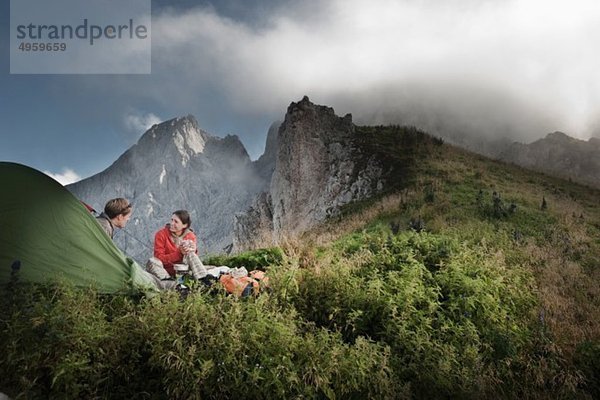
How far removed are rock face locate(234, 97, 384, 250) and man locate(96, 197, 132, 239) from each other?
2054 centimetres

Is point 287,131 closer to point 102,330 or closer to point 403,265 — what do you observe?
point 403,265

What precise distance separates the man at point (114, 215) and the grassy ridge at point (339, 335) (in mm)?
2207

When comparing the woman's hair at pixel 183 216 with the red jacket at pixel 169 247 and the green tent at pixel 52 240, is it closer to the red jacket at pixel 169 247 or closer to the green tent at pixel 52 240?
the red jacket at pixel 169 247

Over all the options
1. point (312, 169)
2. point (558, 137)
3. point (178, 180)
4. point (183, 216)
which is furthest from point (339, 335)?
point (558, 137)

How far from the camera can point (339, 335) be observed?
5305mm

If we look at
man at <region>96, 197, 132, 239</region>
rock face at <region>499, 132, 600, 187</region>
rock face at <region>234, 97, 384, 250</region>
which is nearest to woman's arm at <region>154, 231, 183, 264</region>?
man at <region>96, 197, 132, 239</region>

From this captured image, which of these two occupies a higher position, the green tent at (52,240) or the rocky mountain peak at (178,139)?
the rocky mountain peak at (178,139)

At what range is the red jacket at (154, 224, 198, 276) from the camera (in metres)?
8.77

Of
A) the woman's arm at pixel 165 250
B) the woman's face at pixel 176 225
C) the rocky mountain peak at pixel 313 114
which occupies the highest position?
the rocky mountain peak at pixel 313 114

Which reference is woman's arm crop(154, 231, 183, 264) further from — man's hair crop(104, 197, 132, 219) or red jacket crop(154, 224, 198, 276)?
man's hair crop(104, 197, 132, 219)

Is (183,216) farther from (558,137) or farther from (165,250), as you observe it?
(558,137)

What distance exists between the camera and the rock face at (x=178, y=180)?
353ft

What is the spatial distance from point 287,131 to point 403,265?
31350 millimetres

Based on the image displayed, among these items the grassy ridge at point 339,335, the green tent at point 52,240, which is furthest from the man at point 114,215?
the grassy ridge at point 339,335
